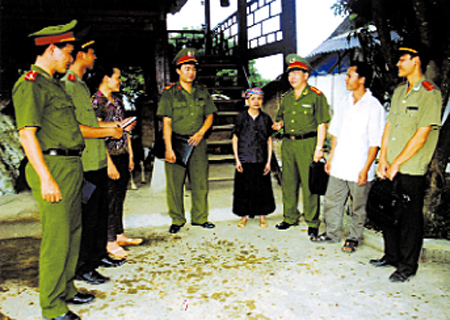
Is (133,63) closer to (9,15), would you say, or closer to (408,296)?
(9,15)

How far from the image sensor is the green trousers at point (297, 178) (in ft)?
15.0

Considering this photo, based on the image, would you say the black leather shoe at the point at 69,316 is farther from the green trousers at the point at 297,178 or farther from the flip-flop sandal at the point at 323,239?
the green trousers at the point at 297,178

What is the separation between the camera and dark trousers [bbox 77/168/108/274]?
11.1 ft

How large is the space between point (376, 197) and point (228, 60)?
744 cm

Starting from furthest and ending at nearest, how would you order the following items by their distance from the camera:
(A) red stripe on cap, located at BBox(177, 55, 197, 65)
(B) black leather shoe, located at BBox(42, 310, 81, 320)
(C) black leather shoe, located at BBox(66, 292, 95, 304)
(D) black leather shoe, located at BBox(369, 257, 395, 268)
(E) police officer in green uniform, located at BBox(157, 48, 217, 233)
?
1. (E) police officer in green uniform, located at BBox(157, 48, 217, 233)
2. (A) red stripe on cap, located at BBox(177, 55, 197, 65)
3. (D) black leather shoe, located at BBox(369, 257, 395, 268)
4. (C) black leather shoe, located at BBox(66, 292, 95, 304)
5. (B) black leather shoe, located at BBox(42, 310, 81, 320)

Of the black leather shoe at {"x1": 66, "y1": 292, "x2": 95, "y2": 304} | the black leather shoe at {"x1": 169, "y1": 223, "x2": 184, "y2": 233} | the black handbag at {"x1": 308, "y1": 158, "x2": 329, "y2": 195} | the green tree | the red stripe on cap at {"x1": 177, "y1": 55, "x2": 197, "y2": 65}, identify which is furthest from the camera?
the black leather shoe at {"x1": 169, "y1": 223, "x2": 184, "y2": 233}

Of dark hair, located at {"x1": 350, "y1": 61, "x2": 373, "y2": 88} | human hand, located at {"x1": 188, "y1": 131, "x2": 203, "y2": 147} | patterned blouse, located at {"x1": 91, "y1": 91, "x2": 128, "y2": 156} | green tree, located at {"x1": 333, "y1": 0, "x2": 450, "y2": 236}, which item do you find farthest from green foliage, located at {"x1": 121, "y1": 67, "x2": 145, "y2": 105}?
dark hair, located at {"x1": 350, "y1": 61, "x2": 373, "y2": 88}

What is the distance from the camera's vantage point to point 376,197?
3.64 m

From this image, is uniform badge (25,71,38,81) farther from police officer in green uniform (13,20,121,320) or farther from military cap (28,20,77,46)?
military cap (28,20,77,46)

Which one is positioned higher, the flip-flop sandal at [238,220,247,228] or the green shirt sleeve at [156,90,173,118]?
the green shirt sleeve at [156,90,173,118]

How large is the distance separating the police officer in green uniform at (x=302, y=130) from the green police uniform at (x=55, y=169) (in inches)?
103

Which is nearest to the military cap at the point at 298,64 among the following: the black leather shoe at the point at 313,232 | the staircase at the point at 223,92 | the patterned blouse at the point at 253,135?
the patterned blouse at the point at 253,135

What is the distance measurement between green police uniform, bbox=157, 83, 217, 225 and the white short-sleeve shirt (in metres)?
1.67

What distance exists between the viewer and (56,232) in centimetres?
268
